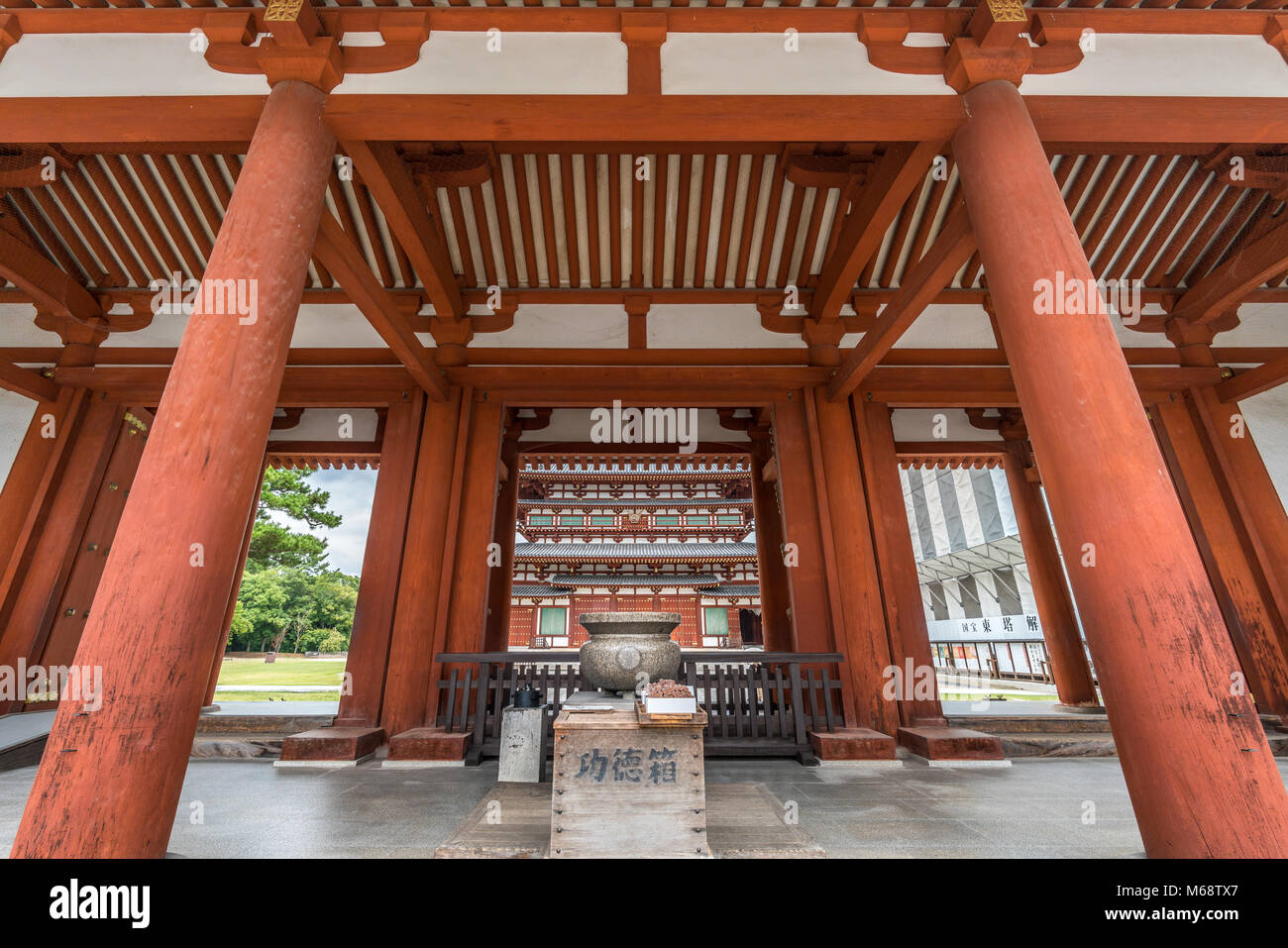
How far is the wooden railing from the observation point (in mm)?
4488

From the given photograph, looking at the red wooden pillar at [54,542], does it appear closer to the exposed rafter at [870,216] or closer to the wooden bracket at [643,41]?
the wooden bracket at [643,41]

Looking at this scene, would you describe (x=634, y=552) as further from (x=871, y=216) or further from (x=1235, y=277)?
(x=1235, y=277)

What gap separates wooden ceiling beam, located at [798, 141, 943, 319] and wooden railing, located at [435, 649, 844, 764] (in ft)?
11.0

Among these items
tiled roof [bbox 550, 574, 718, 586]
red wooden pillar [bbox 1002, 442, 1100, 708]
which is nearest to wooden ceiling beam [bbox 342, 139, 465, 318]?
red wooden pillar [bbox 1002, 442, 1100, 708]

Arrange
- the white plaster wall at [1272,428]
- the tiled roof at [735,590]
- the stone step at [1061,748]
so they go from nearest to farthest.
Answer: the stone step at [1061,748] → the white plaster wall at [1272,428] → the tiled roof at [735,590]

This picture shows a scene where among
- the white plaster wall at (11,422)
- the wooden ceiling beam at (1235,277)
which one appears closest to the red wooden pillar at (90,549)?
the white plaster wall at (11,422)

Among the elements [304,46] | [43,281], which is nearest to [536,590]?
[43,281]

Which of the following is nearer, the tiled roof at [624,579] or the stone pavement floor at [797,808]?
the stone pavement floor at [797,808]

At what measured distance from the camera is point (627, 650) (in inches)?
110

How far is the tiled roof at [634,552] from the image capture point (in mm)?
17578

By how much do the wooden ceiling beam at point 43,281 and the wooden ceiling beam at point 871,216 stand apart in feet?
24.3

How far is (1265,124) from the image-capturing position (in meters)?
3.29

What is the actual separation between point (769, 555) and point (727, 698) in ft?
10.8

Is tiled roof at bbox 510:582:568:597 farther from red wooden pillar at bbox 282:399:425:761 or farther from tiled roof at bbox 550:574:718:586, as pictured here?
red wooden pillar at bbox 282:399:425:761
